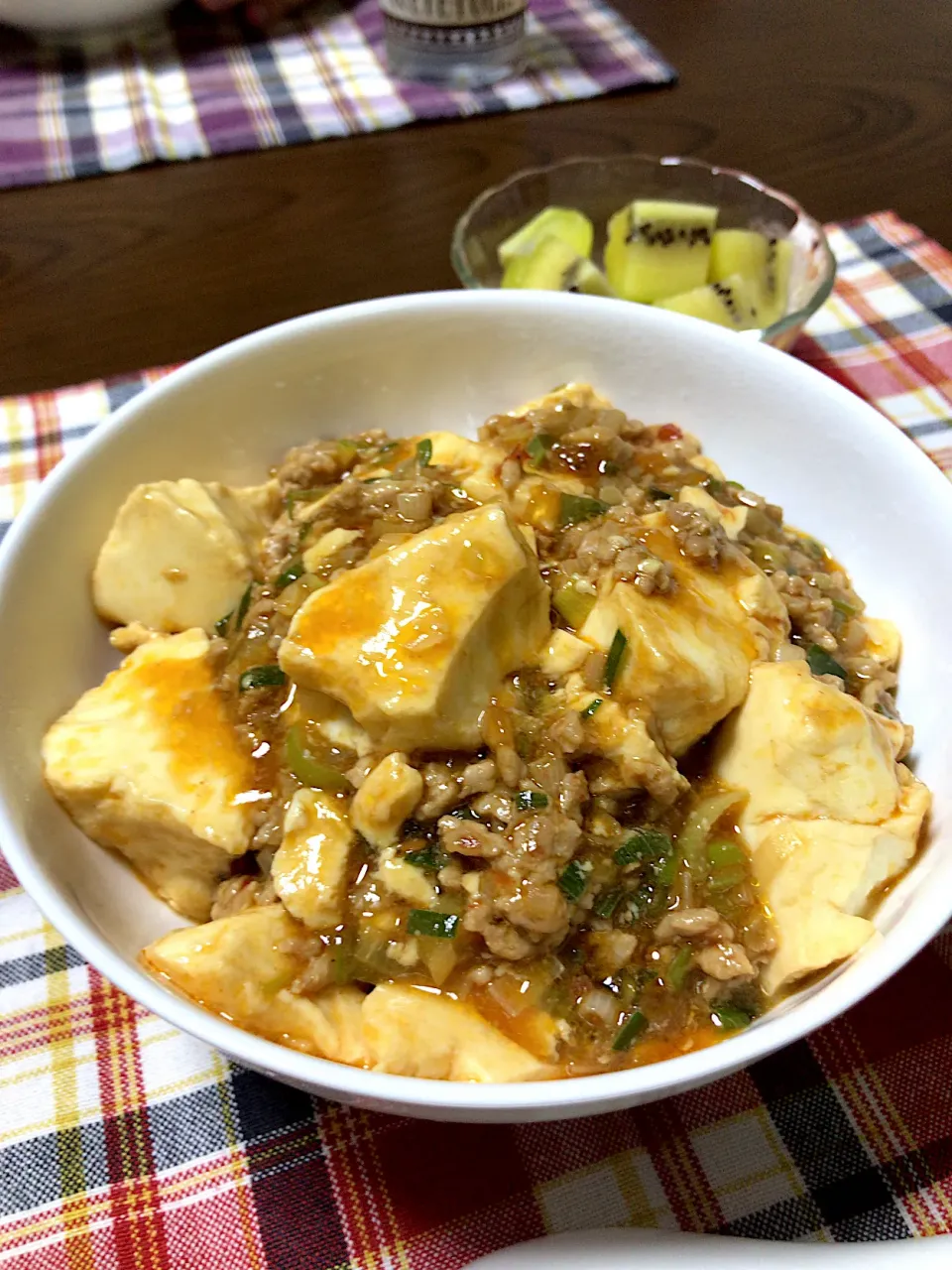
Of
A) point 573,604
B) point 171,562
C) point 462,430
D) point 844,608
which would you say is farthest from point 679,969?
point 462,430

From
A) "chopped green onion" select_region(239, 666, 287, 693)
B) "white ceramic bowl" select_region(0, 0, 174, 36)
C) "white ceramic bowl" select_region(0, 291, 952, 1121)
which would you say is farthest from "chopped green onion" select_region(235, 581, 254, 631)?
"white ceramic bowl" select_region(0, 0, 174, 36)

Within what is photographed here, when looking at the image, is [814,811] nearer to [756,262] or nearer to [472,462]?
[472,462]

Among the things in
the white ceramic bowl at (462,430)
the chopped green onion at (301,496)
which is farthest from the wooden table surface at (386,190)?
the chopped green onion at (301,496)

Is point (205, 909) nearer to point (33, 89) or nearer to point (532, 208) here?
point (532, 208)

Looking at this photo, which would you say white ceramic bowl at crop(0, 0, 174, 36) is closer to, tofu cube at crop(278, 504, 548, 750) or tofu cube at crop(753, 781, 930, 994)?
tofu cube at crop(278, 504, 548, 750)

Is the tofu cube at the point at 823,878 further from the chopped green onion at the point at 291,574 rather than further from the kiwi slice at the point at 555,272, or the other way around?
the kiwi slice at the point at 555,272

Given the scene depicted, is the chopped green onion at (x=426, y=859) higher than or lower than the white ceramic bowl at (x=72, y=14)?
lower
